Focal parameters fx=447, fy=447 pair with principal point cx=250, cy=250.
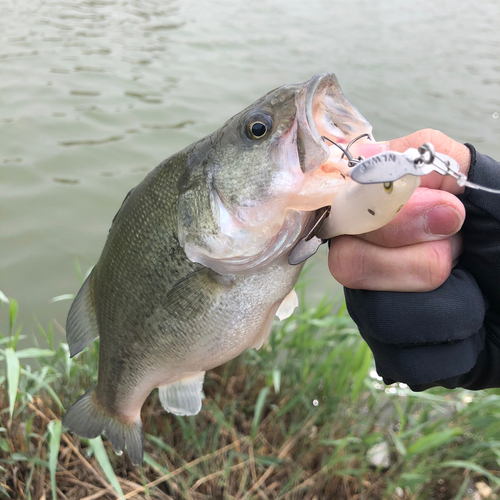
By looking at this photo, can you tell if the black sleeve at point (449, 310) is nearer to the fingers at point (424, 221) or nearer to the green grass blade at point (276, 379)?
the fingers at point (424, 221)

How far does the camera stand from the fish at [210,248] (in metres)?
1.26

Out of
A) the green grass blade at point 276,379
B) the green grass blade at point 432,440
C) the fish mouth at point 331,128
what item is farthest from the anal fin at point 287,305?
the green grass blade at point 432,440

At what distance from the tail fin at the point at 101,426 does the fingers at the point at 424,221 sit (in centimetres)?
130

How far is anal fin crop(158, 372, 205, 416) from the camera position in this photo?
1.83 metres

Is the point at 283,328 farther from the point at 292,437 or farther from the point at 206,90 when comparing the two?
the point at 206,90

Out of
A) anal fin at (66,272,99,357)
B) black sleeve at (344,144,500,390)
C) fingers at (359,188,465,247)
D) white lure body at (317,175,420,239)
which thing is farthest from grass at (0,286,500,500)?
white lure body at (317,175,420,239)

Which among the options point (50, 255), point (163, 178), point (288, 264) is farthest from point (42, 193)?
point (288, 264)

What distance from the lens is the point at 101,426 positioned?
188 centimetres

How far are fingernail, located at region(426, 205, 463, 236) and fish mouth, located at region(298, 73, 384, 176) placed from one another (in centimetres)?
23

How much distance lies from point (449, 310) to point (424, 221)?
293 millimetres

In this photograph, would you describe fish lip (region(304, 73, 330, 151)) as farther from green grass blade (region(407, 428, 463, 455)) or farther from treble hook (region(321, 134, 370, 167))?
green grass blade (region(407, 428, 463, 455))

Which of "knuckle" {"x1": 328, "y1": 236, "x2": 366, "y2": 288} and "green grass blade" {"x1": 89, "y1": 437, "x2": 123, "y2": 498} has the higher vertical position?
"knuckle" {"x1": 328, "y1": 236, "x2": 366, "y2": 288}

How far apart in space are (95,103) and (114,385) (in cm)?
512

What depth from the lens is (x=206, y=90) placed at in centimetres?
677
